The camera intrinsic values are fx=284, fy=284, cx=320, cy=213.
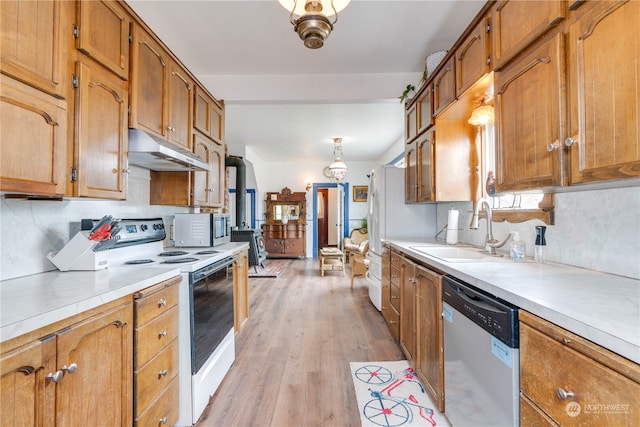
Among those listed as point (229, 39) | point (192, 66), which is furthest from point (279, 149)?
point (229, 39)

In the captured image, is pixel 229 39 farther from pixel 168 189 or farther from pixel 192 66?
pixel 168 189

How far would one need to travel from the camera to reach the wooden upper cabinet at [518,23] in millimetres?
1195

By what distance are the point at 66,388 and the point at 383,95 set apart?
326 cm

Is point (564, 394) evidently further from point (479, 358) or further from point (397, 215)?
point (397, 215)

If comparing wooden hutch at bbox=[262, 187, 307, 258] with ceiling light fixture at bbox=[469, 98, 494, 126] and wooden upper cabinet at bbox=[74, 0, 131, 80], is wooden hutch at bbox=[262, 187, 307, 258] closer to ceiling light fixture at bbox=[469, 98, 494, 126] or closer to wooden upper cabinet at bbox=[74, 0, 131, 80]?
ceiling light fixture at bbox=[469, 98, 494, 126]

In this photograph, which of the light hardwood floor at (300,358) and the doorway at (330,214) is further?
the doorway at (330,214)

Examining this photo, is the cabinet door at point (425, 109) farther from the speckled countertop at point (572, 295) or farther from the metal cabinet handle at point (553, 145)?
the speckled countertop at point (572, 295)

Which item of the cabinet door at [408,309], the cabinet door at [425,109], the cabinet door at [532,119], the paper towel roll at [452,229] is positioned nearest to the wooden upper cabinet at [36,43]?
the cabinet door at [532,119]

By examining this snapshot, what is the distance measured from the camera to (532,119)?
52.7 inches

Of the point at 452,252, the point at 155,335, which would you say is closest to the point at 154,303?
the point at 155,335

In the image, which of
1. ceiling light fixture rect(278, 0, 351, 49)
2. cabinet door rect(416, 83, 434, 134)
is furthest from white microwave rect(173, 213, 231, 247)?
cabinet door rect(416, 83, 434, 134)

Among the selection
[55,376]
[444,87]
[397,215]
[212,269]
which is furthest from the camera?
[397,215]

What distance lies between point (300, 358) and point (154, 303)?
145 centimetres

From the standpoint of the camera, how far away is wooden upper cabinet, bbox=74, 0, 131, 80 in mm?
1338
